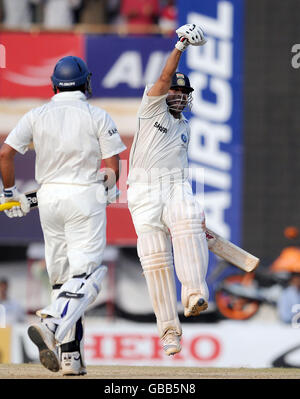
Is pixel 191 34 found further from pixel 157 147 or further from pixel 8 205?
pixel 8 205

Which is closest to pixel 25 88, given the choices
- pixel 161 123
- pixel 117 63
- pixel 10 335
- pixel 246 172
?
pixel 117 63

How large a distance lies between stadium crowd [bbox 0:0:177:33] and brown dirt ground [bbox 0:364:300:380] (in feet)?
30.0

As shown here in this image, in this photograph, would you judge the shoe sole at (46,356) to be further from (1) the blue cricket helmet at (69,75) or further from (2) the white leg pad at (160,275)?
(1) the blue cricket helmet at (69,75)

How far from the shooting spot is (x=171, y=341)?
320 inches

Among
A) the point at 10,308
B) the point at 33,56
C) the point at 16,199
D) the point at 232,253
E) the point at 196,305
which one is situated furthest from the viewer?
the point at 33,56

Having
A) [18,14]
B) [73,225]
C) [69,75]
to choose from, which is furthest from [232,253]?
[18,14]

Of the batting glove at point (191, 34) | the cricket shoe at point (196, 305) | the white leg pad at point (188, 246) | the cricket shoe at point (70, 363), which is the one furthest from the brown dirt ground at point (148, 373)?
the batting glove at point (191, 34)

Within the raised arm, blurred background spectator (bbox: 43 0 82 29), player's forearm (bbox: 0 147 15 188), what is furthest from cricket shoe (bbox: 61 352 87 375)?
blurred background spectator (bbox: 43 0 82 29)

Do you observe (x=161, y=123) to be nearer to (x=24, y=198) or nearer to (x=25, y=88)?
(x=24, y=198)

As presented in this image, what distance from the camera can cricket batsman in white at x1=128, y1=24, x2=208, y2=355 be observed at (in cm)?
809

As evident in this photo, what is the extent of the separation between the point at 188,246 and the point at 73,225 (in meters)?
0.85

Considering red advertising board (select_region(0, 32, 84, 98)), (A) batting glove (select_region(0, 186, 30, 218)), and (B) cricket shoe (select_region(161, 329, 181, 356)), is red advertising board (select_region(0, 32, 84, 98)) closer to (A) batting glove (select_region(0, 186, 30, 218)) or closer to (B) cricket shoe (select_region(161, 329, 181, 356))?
(A) batting glove (select_region(0, 186, 30, 218))

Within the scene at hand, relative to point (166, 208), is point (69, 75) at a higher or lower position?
higher

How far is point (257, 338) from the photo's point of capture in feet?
43.0
